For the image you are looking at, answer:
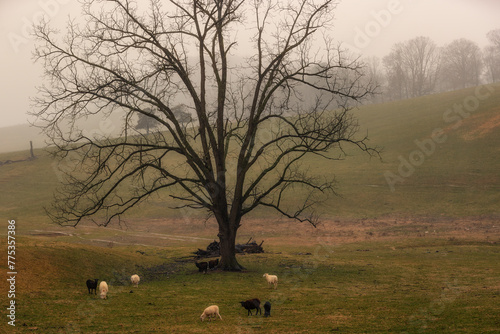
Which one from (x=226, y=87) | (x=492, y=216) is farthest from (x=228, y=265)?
(x=492, y=216)

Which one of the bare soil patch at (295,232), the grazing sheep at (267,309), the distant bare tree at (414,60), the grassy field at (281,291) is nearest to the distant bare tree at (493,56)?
the distant bare tree at (414,60)

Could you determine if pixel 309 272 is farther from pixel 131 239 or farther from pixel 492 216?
pixel 492 216

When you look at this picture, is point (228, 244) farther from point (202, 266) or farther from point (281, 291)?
point (281, 291)

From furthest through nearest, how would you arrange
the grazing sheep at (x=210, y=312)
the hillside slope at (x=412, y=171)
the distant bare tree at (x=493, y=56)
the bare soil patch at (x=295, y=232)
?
1. the distant bare tree at (x=493, y=56)
2. the hillside slope at (x=412, y=171)
3. the bare soil patch at (x=295, y=232)
4. the grazing sheep at (x=210, y=312)

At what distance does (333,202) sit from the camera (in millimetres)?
62125

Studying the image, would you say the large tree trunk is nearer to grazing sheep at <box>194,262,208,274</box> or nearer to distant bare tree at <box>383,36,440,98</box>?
grazing sheep at <box>194,262,208,274</box>

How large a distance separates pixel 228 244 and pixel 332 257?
37.6ft

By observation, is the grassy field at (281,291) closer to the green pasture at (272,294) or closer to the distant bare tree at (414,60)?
the green pasture at (272,294)

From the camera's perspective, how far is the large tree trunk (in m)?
27.6

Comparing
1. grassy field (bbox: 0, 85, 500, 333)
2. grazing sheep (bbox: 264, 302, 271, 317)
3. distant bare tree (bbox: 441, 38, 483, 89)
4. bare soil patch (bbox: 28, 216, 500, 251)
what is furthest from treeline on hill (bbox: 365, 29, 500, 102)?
grazing sheep (bbox: 264, 302, 271, 317)

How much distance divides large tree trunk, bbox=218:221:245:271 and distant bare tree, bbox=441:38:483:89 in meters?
154

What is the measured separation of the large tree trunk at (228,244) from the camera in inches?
1088

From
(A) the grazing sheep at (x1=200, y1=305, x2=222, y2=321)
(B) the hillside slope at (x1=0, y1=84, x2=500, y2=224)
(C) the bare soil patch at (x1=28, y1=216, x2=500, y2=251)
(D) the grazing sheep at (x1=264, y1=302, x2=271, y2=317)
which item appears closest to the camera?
(A) the grazing sheep at (x1=200, y1=305, x2=222, y2=321)

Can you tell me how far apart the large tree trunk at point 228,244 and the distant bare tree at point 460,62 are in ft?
507
